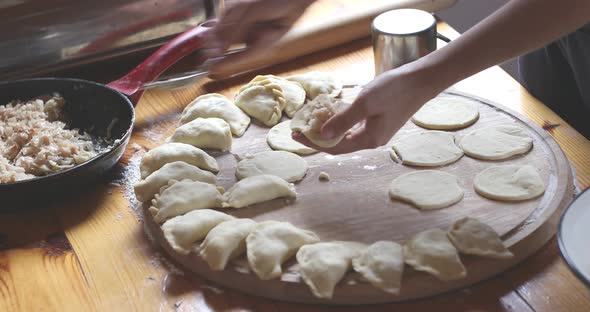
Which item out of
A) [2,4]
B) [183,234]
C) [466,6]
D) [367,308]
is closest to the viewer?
[367,308]

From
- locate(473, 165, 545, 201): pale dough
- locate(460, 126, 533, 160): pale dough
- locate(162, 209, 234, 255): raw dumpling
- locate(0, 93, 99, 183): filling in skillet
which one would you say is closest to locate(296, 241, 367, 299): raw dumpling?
locate(162, 209, 234, 255): raw dumpling

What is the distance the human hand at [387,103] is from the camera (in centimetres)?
140

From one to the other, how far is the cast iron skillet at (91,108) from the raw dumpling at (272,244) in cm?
47

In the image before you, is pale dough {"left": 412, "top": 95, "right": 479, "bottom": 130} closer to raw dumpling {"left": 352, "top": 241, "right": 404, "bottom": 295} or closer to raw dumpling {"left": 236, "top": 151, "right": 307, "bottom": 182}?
raw dumpling {"left": 236, "top": 151, "right": 307, "bottom": 182}

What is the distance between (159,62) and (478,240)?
1.12 meters

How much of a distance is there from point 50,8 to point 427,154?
4.04 feet

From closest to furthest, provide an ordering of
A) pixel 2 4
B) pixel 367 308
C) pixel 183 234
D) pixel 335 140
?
pixel 367 308 < pixel 183 234 < pixel 335 140 < pixel 2 4

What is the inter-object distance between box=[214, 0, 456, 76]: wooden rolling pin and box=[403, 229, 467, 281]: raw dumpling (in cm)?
100

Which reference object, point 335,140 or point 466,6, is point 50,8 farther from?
point 466,6

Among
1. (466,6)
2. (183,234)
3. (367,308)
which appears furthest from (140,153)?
(466,6)

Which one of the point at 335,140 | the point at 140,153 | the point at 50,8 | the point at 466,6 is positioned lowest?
the point at 466,6

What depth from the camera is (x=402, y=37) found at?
188 cm

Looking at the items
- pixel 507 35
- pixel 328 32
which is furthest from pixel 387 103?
pixel 328 32

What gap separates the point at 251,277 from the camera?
1326mm
